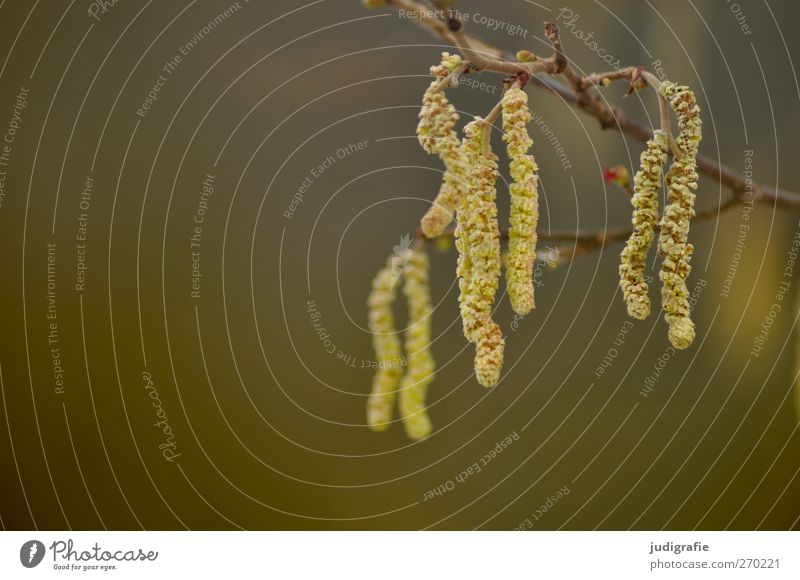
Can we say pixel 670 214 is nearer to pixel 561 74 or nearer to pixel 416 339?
pixel 561 74

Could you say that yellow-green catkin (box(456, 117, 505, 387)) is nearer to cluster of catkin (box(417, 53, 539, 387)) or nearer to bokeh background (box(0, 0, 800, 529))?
cluster of catkin (box(417, 53, 539, 387))

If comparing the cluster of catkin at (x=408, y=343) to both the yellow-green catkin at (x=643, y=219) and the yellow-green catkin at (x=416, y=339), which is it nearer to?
the yellow-green catkin at (x=416, y=339)

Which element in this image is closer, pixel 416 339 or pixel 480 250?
pixel 480 250

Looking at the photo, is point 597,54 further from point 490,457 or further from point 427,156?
point 490,457

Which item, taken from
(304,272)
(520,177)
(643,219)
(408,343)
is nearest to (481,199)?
(520,177)

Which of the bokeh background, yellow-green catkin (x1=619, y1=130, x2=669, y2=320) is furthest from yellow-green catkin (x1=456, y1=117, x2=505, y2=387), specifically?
the bokeh background

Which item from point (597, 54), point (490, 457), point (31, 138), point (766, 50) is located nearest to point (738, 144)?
point (766, 50)

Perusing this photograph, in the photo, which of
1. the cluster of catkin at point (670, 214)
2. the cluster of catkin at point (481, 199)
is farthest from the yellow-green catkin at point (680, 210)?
the cluster of catkin at point (481, 199)
